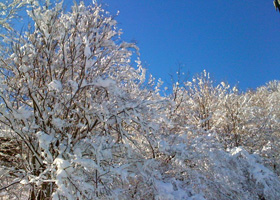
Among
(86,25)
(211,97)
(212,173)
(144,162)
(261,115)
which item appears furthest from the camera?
(211,97)

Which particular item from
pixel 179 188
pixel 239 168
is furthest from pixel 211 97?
pixel 179 188

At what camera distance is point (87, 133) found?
13.2ft

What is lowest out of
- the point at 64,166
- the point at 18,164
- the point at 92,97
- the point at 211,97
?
the point at 64,166

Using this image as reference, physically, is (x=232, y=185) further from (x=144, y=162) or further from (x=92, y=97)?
(x=92, y=97)

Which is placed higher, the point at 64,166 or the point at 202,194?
the point at 64,166

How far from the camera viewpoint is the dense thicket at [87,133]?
3412mm

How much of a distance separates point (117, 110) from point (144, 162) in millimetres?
1133

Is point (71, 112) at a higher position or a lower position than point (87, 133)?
higher

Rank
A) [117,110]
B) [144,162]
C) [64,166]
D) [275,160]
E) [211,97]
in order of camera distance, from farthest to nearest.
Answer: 1. [211,97]
2. [275,160]
3. [144,162]
4. [117,110]
5. [64,166]

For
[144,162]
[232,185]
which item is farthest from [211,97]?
[144,162]

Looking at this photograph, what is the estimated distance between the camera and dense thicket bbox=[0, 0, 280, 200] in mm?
3412

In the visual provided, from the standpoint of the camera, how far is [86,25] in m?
4.81

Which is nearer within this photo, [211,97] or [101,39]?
[101,39]

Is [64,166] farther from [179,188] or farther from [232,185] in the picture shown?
[232,185]
